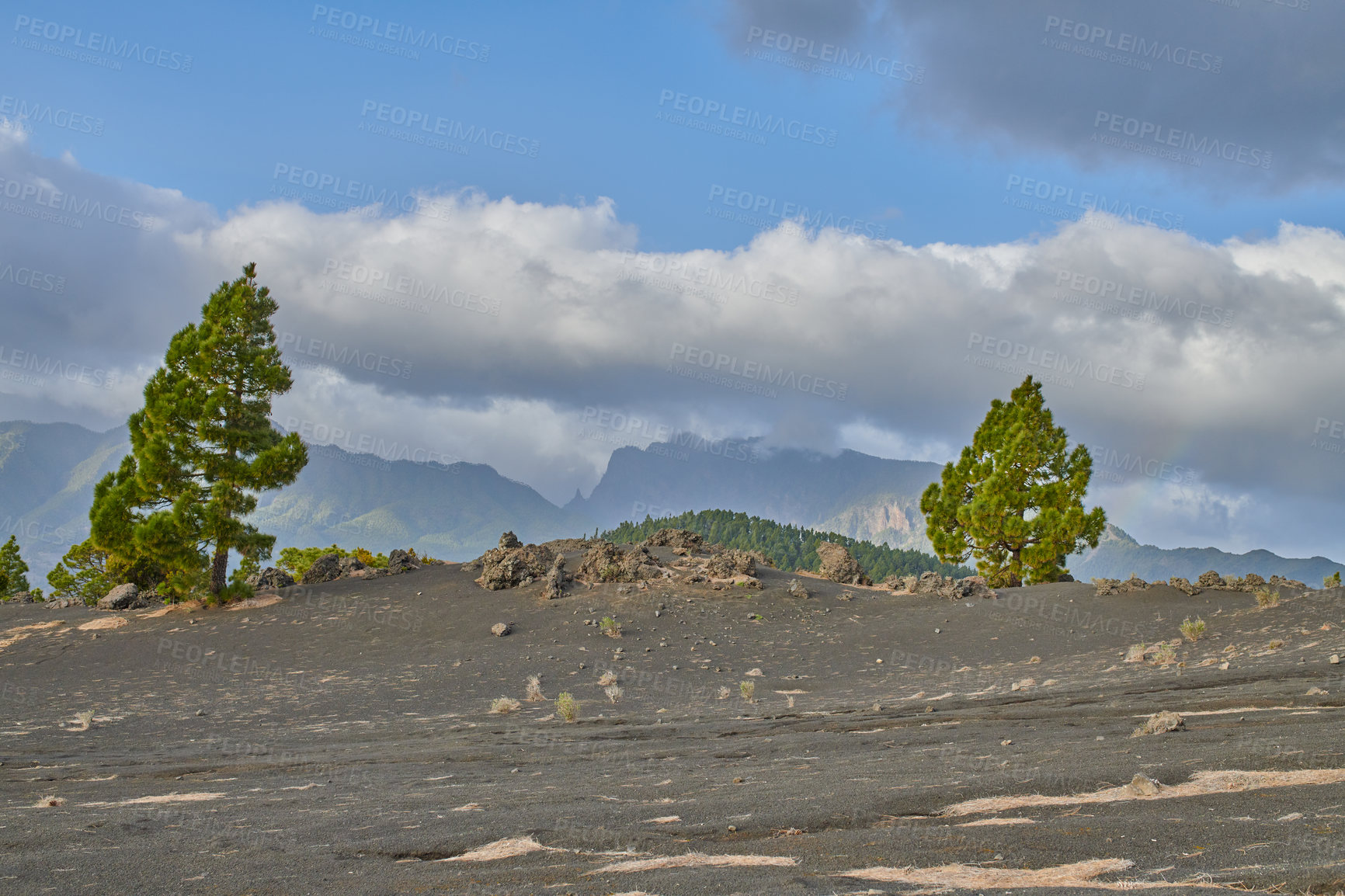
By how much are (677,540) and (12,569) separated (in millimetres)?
39053

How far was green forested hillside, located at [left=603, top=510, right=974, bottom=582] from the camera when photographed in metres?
115

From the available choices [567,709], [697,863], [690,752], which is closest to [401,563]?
[567,709]

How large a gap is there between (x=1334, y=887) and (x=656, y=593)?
27.5 metres

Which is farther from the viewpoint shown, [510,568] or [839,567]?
[839,567]

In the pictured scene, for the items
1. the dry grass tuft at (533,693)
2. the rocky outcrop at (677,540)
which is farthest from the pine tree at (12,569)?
the dry grass tuft at (533,693)

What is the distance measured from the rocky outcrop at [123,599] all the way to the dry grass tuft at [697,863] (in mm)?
36035

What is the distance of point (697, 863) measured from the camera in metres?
7.02

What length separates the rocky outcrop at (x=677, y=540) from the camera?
41312 millimetres

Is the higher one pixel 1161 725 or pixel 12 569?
pixel 12 569

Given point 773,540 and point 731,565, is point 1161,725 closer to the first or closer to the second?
point 731,565

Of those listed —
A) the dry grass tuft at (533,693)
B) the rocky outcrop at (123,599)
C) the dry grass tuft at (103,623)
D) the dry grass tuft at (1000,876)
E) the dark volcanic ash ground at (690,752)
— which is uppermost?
the rocky outcrop at (123,599)

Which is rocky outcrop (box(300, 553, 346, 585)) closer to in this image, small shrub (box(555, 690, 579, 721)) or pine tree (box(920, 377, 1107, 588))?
small shrub (box(555, 690, 579, 721))

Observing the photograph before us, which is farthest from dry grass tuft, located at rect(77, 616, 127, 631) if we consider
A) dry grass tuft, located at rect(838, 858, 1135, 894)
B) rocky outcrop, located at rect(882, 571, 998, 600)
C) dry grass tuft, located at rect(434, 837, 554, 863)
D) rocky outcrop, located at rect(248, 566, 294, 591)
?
dry grass tuft, located at rect(838, 858, 1135, 894)

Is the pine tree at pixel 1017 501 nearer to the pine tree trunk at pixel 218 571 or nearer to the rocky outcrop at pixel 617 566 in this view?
the rocky outcrop at pixel 617 566
